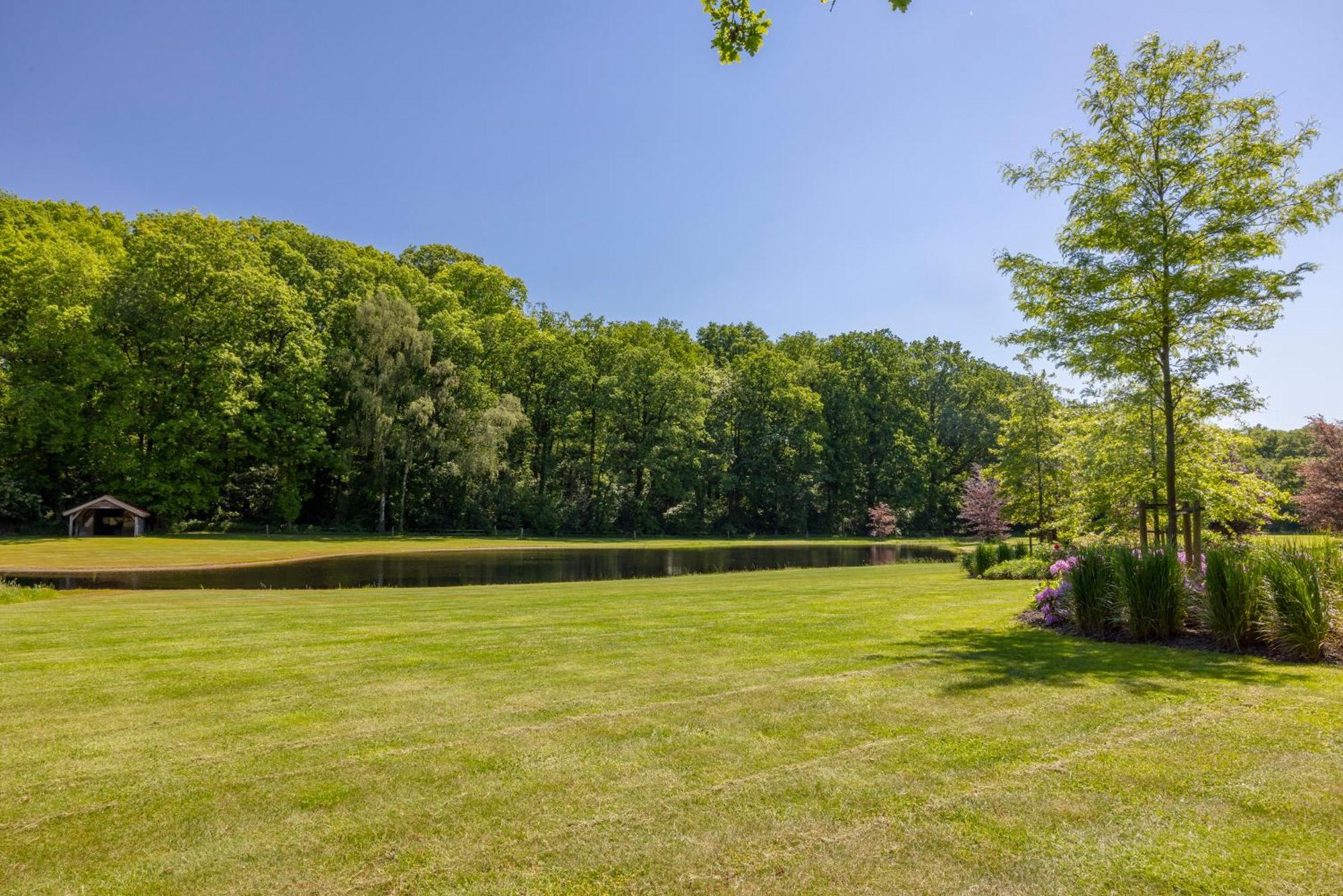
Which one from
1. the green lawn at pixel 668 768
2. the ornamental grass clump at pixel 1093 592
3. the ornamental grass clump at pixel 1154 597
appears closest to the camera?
the green lawn at pixel 668 768

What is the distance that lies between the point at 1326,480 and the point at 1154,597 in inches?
979

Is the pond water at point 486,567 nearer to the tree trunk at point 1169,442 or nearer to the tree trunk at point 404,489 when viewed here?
the tree trunk at point 404,489

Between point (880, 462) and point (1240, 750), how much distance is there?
7223 cm

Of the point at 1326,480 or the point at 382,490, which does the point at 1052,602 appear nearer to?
the point at 1326,480

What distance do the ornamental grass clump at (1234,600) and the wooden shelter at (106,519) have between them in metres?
50.4

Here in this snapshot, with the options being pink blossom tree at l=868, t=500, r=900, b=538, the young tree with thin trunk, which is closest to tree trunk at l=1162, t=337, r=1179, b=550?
the young tree with thin trunk

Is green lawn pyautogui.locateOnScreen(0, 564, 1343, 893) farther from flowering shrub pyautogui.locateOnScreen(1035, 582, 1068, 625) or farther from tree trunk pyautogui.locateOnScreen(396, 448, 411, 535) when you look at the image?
tree trunk pyautogui.locateOnScreen(396, 448, 411, 535)

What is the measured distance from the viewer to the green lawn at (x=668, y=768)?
136 inches

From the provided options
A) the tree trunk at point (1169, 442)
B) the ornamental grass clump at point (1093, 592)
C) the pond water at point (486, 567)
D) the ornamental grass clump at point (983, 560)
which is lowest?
the pond water at point (486, 567)

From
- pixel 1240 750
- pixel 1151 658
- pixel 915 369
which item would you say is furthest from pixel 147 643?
pixel 915 369

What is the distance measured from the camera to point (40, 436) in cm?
4459

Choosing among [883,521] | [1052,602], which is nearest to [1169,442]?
[1052,602]

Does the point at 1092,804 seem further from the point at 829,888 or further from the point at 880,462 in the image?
the point at 880,462

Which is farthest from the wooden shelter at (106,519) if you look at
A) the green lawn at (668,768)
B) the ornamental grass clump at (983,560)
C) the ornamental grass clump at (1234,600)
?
the ornamental grass clump at (1234,600)
